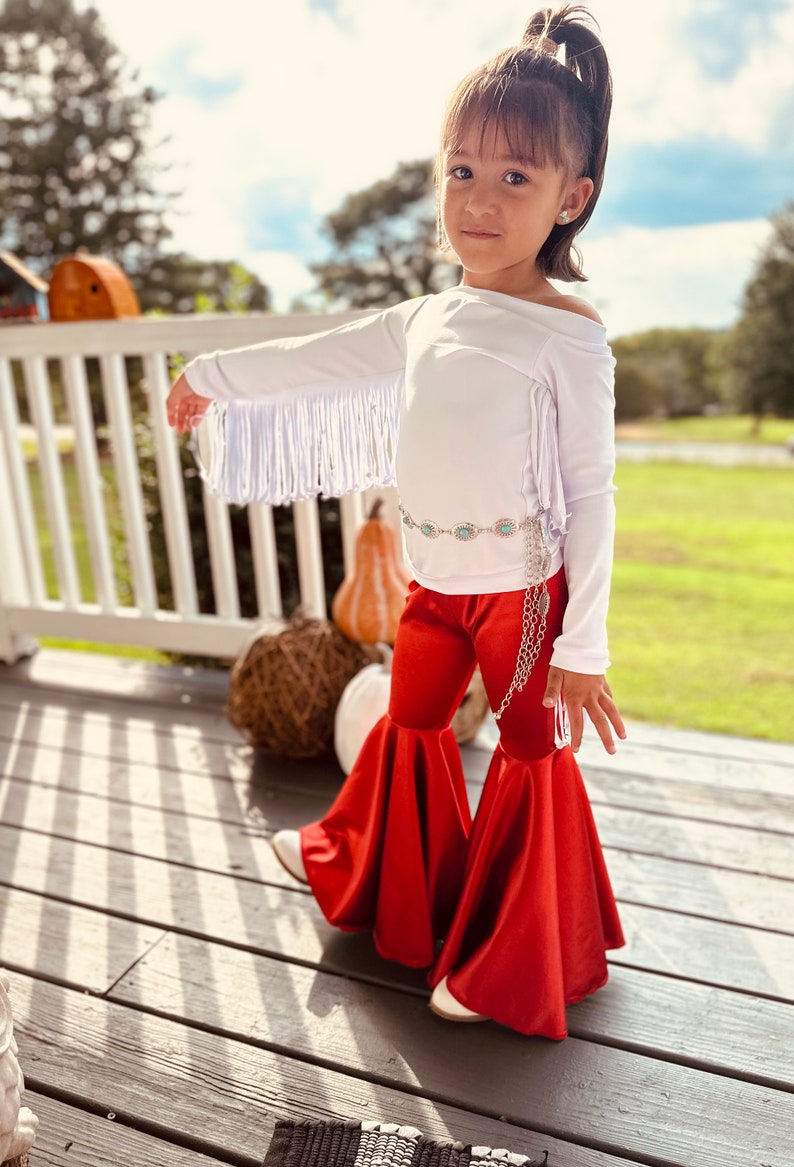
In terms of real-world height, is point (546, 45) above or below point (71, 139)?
below

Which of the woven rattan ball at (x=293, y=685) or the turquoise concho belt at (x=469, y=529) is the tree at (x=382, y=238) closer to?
the woven rattan ball at (x=293, y=685)

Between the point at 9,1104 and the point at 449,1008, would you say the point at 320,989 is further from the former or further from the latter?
the point at 9,1104

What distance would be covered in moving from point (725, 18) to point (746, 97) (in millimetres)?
792

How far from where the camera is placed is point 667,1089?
44.7 inches

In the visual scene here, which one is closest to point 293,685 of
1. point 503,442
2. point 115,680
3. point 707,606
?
point 115,680

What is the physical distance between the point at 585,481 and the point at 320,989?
33.0 inches

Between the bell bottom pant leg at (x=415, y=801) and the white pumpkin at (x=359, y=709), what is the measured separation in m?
0.43

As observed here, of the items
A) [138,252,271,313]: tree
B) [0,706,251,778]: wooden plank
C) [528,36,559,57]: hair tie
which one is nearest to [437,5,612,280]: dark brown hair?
[528,36,559,57]: hair tie

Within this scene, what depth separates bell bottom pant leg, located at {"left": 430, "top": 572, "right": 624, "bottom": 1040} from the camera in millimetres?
1168

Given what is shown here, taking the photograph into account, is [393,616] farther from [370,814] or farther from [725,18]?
[725,18]

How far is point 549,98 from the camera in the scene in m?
1.00

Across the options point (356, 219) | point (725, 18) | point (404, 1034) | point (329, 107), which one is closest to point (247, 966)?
point (404, 1034)

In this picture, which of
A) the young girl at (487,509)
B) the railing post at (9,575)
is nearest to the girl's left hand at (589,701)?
the young girl at (487,509)

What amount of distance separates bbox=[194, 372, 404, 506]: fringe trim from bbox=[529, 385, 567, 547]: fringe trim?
320 mm
